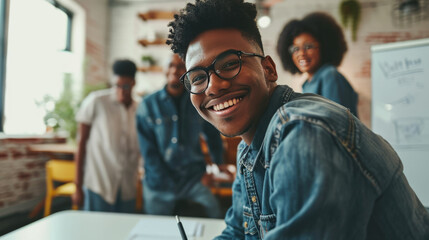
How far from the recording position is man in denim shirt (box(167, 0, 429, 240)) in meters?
0.43

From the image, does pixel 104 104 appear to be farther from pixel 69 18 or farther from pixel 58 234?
pixel 69 18

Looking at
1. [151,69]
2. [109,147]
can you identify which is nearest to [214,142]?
[109,147]

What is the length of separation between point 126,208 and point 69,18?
3.47 meters

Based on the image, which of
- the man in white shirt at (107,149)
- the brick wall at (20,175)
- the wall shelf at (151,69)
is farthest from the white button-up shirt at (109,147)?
the wall shelf at (151,69)

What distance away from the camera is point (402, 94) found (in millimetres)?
1954

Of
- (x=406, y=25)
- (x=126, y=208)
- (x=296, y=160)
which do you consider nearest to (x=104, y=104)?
(x=126, y=208)

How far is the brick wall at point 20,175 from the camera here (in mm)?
2891

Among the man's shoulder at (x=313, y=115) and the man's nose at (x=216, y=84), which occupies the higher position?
the man's nose at (x=216, y=84)

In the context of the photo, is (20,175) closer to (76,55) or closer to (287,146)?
(76,55)

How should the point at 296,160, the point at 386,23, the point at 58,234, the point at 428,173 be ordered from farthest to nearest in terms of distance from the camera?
the point at 386,23 < the point at 428,173 < the point at 58,234 < the point at 296,160

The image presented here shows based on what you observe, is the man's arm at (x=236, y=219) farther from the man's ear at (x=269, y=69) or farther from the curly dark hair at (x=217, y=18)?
the curly dark hair at (x=217, y=18)

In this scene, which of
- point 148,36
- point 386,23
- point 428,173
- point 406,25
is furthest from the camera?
point 148,36

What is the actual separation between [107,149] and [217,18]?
1797mm

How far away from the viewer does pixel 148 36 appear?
4.91 meters
